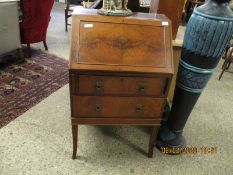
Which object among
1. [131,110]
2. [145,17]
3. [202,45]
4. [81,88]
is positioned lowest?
[131,110]

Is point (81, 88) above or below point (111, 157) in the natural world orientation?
above

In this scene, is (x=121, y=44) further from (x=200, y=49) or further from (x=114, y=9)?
(x=200, y=49)

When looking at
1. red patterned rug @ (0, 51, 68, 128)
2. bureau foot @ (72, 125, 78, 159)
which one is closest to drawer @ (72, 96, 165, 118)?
bureau foot @ (72, 125, 78, 159)

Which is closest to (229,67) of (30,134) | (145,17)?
(145,17)

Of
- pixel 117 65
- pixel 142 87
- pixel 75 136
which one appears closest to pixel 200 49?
pixel 142 87

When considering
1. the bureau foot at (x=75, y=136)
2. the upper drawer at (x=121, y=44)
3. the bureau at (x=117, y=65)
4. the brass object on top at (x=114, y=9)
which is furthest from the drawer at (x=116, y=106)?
the brass object on top at (x=114, y=9)

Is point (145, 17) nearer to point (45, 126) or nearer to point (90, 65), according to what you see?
point (90, 65)

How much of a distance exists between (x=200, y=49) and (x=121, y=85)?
53cm

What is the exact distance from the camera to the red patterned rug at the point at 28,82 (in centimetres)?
211

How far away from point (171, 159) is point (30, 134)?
1164 millimetres

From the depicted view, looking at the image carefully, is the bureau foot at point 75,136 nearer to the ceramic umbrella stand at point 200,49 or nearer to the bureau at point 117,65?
the bureau at point 117,65

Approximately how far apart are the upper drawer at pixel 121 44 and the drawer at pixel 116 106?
9.6 inches

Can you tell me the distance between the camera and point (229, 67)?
347 centimetres

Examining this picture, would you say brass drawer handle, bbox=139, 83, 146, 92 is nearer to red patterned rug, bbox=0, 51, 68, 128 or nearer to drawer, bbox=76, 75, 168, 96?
drawer, bbox=76, 75, 168, 96
